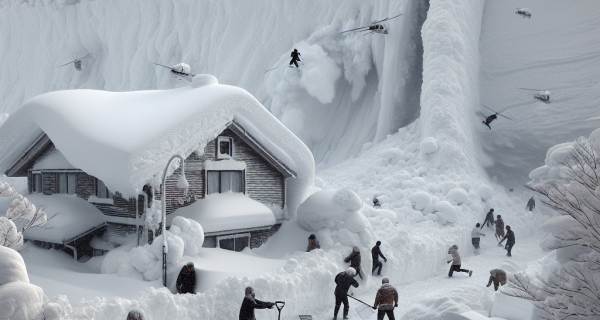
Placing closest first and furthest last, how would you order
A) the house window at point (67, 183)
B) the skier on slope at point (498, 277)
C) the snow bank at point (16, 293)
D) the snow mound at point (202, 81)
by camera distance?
the snow bank at point (16, 293)
the skier on slope at point (498, 277)
the snow mound at point (202, 81)
the house window at point (67, 183)

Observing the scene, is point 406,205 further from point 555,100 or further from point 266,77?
point 266,77

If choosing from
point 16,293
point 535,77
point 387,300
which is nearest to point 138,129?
point 16,293

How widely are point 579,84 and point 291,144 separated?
19562 millimetres

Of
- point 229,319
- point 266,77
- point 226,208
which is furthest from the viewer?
point 266,77

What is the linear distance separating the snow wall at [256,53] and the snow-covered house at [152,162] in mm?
14545

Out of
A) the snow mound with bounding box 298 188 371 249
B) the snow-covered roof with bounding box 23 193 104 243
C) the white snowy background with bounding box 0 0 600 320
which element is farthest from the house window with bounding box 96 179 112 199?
the snow mound with bounding box 298 188 371 249

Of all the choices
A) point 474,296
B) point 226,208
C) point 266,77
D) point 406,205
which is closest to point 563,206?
point 474,296

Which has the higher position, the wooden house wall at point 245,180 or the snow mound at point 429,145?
the snow mound at point 429,145

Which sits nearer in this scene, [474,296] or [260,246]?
[474,296]

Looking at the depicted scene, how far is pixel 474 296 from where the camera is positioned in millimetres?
10242

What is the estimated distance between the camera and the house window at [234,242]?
1305cm

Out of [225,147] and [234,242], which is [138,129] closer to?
[225,147]

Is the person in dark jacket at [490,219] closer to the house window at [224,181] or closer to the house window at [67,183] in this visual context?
the house window at [224,181]

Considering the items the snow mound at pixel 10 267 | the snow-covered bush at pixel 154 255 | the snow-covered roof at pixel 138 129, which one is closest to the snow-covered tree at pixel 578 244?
the snow mound at pixel 10 267
